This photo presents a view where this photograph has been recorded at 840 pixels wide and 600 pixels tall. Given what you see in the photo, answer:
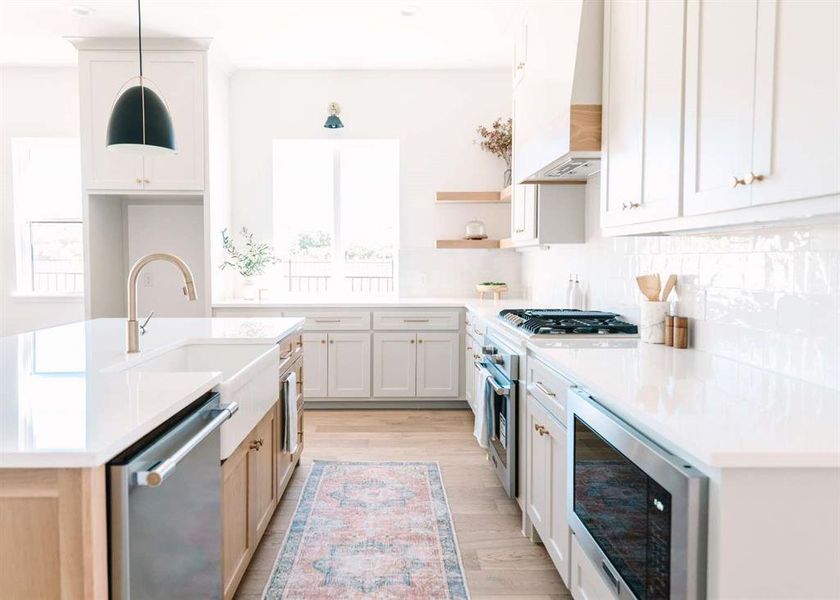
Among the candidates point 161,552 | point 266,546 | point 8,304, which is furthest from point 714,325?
point 8,304

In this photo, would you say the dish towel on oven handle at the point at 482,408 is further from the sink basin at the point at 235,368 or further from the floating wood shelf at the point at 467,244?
the floating wood shelf at the point at 467,244

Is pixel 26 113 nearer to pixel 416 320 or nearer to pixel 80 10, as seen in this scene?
pixel 80 10

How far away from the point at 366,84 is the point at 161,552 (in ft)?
15.3

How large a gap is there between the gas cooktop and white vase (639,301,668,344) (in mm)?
128

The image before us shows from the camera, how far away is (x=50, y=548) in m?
1.11

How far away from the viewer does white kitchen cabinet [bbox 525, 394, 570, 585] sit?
2.09m

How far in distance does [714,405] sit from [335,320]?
3656 millimetres

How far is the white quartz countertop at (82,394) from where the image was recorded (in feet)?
3.62

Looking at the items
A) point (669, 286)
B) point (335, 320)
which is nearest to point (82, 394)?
point (669, 286)

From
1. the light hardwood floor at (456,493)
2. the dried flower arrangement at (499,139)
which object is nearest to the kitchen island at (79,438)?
the light hardwood floor at (456,493)

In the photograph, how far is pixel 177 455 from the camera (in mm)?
1339

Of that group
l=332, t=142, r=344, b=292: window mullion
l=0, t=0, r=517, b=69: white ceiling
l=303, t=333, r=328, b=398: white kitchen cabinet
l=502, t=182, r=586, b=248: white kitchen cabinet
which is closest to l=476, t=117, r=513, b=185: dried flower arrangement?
l=0, t=0, r=517, b=69: white ceiling

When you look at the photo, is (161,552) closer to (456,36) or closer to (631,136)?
(631,136)

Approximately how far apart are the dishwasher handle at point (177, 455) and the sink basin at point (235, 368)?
0.34ft
